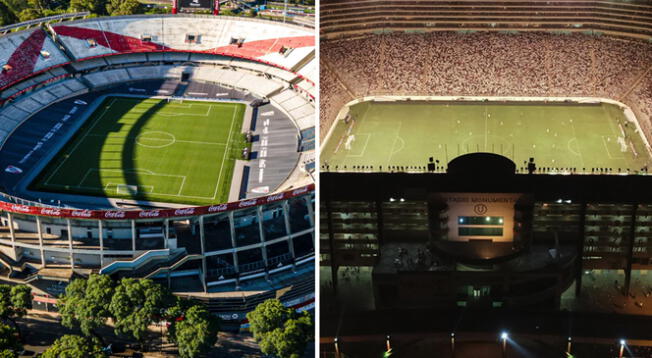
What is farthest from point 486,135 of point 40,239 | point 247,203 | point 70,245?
point 40,239

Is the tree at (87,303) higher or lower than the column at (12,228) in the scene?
lower

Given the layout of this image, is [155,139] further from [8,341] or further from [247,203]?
[8,341]

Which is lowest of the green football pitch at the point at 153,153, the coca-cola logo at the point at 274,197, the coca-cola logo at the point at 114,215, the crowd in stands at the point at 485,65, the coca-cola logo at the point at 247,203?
the coca-cola logo at the point at 114,215

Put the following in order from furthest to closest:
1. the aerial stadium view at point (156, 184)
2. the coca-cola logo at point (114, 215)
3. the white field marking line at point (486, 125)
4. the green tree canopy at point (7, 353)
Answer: the white field marking line at point (486, 125), the coca-cola logo at point (114, 215), the aerial stadium view at point (156, 184), the green tree canopy at point (7, 353)

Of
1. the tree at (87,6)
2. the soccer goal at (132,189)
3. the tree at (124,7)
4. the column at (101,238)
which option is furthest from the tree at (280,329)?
the tree at (87,6)

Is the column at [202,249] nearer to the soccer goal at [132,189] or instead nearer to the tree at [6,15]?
the soccer goal at [132,189]

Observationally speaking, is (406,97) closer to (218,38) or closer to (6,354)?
(218,38)

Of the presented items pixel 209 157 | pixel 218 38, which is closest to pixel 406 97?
pixel 209 157
